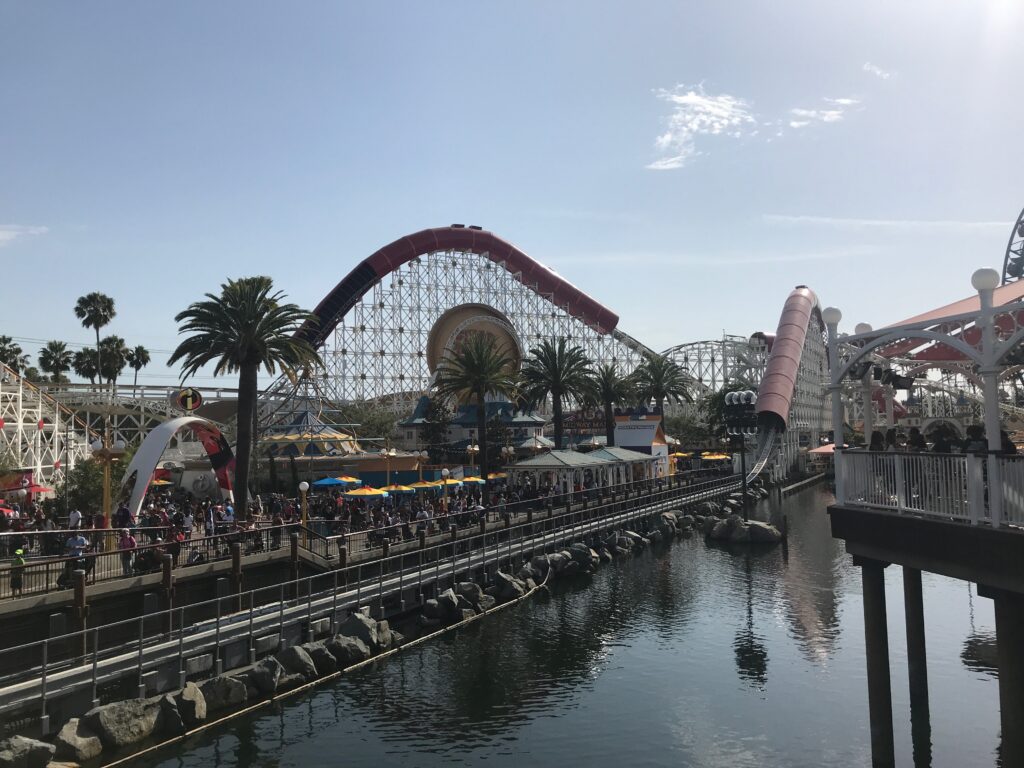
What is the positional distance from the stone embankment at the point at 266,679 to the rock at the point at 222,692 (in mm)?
20

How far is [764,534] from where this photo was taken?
41.0 meters

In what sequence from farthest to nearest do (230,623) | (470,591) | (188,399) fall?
(188,399) → (470,591) → (230,623)

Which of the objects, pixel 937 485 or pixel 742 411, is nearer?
pixel 937 485

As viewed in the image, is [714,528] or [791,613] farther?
[714,528]

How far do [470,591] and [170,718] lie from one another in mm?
11865

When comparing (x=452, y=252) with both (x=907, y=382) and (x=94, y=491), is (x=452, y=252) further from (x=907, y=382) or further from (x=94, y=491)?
(x=907, y=382)

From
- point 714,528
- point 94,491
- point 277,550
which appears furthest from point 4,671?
point 714,528

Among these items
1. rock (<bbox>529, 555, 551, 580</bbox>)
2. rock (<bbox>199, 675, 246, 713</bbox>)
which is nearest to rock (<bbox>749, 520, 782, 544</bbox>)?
rock (<bbox>529, 555, 551, 580</bbox>)

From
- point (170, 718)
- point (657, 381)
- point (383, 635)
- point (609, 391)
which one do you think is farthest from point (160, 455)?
point (657, 381)

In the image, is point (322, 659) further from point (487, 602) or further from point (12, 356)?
point (12, 356)

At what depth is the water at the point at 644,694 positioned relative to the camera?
15.5 m

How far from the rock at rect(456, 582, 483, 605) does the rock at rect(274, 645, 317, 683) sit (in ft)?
24.6

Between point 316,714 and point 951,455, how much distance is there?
13.4 meters

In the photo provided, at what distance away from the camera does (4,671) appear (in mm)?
14273
